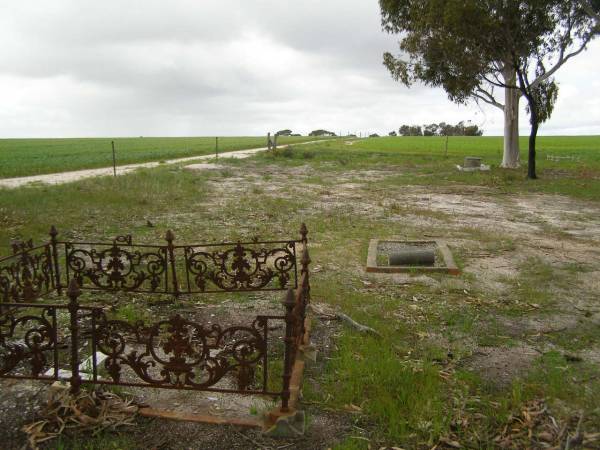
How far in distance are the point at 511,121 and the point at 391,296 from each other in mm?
22050

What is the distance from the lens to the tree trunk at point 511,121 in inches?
1003

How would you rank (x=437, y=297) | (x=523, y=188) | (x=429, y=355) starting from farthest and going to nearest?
(x=523, y=188)
(x=437, y=297)
(x=429, y=355)

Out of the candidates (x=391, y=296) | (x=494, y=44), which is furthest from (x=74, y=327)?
(x=494, y=44)

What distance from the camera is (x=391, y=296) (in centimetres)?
688

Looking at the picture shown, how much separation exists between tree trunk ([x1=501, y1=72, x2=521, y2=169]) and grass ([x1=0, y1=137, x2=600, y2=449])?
731 cm

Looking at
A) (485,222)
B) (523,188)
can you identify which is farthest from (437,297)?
(523,188)

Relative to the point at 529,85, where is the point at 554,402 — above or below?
below

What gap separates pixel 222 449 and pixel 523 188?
18.9 metres

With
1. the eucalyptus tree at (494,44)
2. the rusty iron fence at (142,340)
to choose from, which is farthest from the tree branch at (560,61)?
the rusty iron fence at (142,340)

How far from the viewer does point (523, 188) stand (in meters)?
19.5

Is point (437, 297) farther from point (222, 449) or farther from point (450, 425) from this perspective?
point (222, 449)

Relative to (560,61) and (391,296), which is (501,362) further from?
(560,61)

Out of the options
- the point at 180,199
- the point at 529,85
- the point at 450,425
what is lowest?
the point at 450,425

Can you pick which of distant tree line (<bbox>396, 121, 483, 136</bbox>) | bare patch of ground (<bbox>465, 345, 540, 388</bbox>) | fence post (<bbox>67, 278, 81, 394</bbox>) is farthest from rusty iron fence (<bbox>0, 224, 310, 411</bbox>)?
distant tree line (<bbox>396, 121, 483, 136</bbox>)
